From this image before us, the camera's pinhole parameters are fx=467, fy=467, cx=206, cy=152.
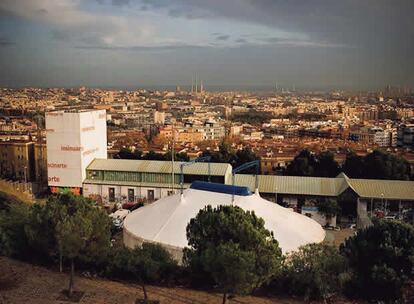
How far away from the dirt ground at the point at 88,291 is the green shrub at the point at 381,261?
952 millimetres

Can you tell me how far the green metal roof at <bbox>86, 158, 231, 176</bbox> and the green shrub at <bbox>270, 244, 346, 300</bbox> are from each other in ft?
23.3

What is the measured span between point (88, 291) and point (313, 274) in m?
2.95

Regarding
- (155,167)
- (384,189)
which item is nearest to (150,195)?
(155,167)

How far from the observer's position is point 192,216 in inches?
335

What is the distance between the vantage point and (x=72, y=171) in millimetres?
14305

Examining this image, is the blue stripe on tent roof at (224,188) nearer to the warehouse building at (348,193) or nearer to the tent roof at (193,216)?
the tent roof at (193,216)

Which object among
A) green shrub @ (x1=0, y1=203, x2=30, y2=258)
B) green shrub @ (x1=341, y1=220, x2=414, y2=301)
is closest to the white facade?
green shrub @ (x1=0, y1=203, x2=30, y2=258)

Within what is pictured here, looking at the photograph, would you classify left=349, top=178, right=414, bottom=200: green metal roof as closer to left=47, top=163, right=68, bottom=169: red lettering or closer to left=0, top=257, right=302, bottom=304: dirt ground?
left=0, top=257, right=302, bottom=304: dirt ground

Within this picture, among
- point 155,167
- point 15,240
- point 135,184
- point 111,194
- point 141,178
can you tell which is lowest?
point 111,194

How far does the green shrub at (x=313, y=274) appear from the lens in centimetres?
604

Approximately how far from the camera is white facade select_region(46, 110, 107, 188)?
Result: 14.3m

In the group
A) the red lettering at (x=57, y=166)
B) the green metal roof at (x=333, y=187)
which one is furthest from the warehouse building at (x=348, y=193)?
the red lettering at (x=57, y=166)

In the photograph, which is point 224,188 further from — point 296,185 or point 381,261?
point 296,185

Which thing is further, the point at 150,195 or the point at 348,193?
the point at 150,195
